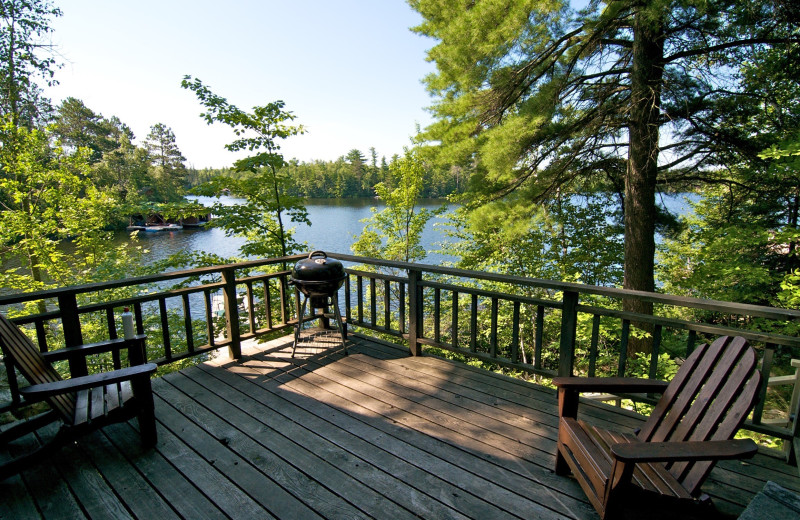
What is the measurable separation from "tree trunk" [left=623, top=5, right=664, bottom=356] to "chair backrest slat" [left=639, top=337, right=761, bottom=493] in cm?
404

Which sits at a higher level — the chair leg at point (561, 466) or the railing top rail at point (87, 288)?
the railing top rail at point (87, 288)

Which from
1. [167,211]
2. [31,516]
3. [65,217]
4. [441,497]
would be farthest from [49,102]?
[441,497]

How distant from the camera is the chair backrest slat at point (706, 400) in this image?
4.49 feet

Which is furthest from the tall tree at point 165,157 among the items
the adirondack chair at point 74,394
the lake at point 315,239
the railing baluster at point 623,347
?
the railing baluster at point 623,347

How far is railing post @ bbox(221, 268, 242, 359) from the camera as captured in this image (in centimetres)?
333

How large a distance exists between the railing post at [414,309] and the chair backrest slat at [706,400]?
6.51 ft

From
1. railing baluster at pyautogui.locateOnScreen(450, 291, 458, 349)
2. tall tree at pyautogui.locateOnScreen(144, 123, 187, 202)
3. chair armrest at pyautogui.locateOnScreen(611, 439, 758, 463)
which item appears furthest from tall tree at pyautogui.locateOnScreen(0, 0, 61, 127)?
tall tree at pyautogui.locateOnScreen(144, 123, 187, 202)

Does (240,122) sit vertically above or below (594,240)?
above

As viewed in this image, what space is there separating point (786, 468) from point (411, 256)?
906cm

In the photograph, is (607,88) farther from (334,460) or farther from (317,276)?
(334,460)

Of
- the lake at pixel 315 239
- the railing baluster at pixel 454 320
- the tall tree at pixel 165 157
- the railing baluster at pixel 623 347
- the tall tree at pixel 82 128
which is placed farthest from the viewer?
the tall tree at pixel 165 157

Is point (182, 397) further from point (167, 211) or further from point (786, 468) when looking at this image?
point (167, 211)

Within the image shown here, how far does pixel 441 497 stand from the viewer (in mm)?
1737

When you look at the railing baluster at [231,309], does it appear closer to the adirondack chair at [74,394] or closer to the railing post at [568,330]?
the adirondack chair at [74,394]
